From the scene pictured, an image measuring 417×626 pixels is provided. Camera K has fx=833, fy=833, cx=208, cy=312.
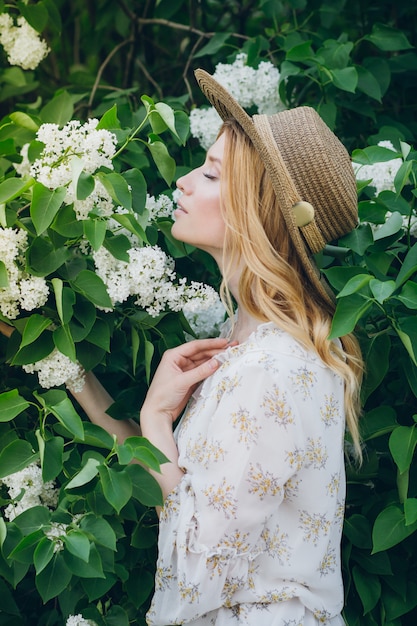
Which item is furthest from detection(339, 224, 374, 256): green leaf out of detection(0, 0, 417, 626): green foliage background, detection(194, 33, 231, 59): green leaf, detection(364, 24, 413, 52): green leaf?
detection(194, 33, 231, 59): green leaf

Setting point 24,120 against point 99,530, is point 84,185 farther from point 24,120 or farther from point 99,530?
point 99,530

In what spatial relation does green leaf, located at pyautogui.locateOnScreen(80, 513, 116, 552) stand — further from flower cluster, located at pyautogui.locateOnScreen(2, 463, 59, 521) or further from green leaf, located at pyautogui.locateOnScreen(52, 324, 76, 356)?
green leaf, located at pyautogui.locateOnScreen(52, 324, 76, 356)

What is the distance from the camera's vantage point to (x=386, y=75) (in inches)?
87.7

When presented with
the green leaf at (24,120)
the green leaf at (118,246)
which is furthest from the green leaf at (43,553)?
the green leaf at (24,120)

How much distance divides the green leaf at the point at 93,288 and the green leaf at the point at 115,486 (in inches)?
11.0

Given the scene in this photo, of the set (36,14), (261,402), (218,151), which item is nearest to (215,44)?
(36,14)

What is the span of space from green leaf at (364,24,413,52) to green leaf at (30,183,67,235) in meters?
1.22

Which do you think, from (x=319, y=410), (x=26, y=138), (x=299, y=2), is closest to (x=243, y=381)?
(x=319, y=410)

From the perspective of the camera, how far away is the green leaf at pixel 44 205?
4.42 ft

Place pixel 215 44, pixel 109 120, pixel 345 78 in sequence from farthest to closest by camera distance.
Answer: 1. pixel 215 44
2. pixel 345 78
3. pixel 109 120

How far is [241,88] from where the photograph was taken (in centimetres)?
215

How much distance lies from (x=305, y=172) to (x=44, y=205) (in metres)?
0.45

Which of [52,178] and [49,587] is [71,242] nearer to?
[52,178]

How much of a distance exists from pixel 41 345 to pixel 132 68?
153cm
